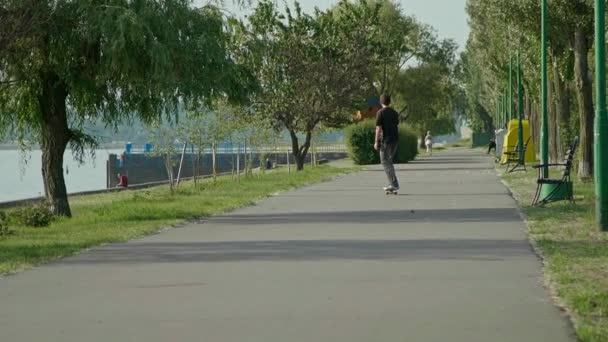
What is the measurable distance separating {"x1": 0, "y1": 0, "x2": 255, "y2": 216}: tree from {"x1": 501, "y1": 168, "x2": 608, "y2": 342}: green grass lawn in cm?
592

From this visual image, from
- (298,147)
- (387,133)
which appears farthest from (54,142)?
(298,147)

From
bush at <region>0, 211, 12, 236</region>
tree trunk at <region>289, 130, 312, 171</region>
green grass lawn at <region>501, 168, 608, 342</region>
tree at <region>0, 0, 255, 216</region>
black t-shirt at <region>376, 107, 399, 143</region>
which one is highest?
tree at <region>0, 0, 255, 216</region>

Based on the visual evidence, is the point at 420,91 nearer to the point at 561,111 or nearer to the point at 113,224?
the point at 561,111

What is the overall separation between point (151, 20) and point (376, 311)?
11.7m

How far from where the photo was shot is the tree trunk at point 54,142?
2195cm

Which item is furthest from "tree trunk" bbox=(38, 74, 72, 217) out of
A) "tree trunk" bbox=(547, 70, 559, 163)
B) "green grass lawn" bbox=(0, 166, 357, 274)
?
"tree trunk" bbox=(547, 70, 559, 163)

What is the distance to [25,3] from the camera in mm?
19234

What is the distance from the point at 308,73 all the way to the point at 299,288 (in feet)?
130

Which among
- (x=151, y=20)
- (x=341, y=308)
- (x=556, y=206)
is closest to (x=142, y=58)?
(x=151, y=20)

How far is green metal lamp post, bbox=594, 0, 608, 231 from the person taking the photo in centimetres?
1616

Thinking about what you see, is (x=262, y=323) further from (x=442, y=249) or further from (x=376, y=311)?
A: (x=442, y=249)

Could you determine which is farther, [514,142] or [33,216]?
[514,142]

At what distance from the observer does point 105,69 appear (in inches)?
806

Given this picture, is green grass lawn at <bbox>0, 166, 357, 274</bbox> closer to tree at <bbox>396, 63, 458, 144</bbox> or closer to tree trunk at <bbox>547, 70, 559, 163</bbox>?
tree trunk at <bbox>547, 70, 559, 163</bbox>
